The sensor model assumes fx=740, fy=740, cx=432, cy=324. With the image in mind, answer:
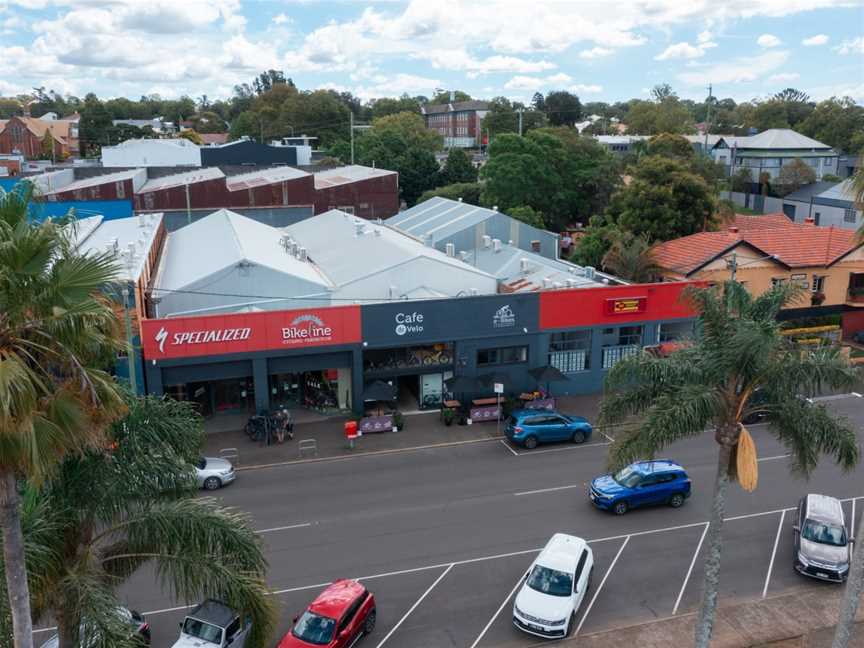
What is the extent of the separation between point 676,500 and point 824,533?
442cm

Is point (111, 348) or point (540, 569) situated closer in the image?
point (111, 348)

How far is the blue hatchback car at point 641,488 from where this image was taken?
22.3 metres

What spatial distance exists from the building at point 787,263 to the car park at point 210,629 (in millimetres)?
28997

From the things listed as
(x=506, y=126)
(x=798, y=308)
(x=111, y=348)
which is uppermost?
(x=506, y=126)

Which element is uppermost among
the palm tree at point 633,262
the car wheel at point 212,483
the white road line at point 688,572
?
the palm tree at point 633,262

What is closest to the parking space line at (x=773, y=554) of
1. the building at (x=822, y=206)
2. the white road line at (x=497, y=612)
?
the white road line at (x=497, y=612)

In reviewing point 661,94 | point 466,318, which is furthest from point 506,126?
point 466,318

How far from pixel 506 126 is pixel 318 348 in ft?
291

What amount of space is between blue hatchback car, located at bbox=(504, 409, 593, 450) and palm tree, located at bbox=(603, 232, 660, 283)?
553 inches

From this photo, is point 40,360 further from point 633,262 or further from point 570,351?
point 633,262

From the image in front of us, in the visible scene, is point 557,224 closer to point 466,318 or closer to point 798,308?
point 798,308

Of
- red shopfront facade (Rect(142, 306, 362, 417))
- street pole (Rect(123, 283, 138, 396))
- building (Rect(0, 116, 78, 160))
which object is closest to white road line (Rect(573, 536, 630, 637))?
street pole (Rect(123, 283, 138, 396))

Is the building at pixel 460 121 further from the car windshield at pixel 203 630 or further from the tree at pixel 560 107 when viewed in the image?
the car windshield at pixel 203 630

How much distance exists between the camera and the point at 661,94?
170 m
